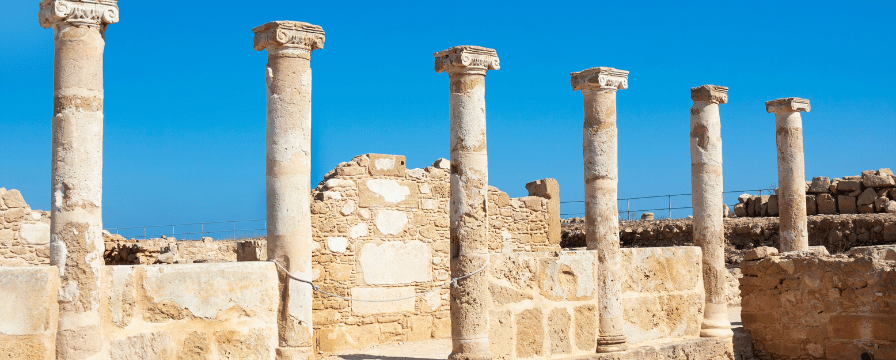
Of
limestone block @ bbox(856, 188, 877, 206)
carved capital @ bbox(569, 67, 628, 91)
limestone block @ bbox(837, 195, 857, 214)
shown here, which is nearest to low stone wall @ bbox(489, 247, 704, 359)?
carved capital @ bbox(569, 67, 628, 91)

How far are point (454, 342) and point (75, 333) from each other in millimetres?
3410

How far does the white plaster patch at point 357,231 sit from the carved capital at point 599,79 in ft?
10.6

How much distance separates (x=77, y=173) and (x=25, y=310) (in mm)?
1072

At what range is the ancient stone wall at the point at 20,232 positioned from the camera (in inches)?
531

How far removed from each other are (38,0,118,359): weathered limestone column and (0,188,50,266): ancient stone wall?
7823 millimetres

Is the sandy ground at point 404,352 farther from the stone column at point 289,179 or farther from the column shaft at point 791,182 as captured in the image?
the column shaft at point 791,182

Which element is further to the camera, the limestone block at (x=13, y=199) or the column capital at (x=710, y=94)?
the limestone block at (x=13, y=199)

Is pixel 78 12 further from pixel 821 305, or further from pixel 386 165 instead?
pixel 821 305

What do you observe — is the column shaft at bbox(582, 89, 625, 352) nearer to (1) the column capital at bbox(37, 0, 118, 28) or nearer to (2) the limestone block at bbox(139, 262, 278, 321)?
(2) the limestone block at bbox(139, 262, 278, 321)

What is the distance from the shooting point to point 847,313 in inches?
402

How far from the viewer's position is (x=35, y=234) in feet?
45.1

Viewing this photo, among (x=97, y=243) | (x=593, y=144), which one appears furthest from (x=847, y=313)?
(x=97, y=243)

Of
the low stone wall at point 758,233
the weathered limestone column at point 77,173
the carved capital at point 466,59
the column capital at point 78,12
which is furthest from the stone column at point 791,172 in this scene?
the weathered limestone column at point 77,173

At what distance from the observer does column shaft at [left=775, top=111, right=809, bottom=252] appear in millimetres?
13414
